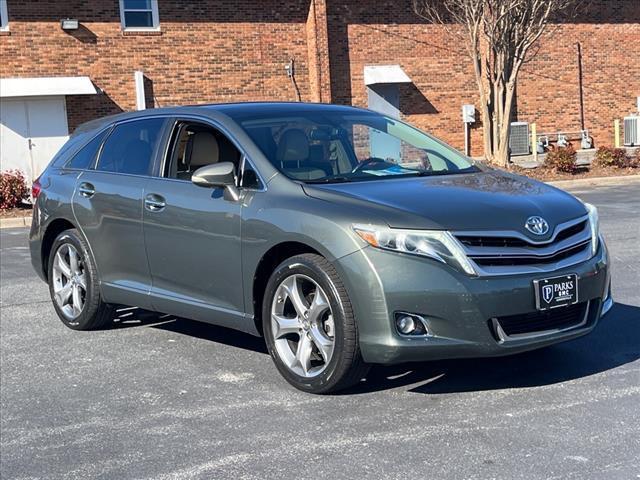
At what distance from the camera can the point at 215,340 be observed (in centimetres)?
693

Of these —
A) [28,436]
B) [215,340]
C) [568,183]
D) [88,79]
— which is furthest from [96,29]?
[28,436]

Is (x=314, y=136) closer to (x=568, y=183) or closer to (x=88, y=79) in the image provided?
(x=568, y=183)

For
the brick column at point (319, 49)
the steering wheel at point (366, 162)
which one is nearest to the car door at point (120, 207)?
the steering wheel at point (366, 162)

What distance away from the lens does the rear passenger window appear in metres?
6.70

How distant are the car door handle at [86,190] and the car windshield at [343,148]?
154 centimetres

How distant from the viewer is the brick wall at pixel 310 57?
23.9 m

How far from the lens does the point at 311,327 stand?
5285mm

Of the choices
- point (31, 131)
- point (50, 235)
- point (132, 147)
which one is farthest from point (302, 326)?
point (31, 131)

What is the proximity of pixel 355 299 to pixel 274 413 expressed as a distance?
778 mm

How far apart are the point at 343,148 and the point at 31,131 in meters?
18.9

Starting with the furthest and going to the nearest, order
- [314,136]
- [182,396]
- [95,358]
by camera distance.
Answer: [95,358], [314,136], [182,396]

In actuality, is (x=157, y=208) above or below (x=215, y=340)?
above

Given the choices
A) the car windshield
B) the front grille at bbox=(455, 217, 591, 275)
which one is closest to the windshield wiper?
the car windshield

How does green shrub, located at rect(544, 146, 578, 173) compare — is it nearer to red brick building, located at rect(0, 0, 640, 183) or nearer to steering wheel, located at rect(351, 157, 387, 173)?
red brick building, located at rect(0, 0, 640, 183)
